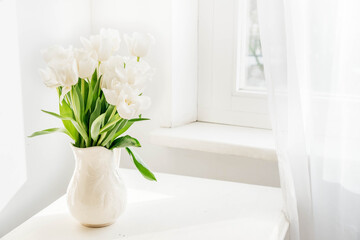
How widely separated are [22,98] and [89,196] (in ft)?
1.25

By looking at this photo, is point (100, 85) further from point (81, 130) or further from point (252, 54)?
point (252, 54)

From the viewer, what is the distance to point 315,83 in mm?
1111

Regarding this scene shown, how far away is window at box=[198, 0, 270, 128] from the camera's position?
1537 millimetres

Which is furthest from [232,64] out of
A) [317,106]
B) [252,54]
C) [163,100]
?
[317,106]

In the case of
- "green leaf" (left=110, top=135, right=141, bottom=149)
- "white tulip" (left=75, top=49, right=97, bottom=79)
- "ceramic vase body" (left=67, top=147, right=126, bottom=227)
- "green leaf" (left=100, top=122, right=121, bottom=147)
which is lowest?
"ceramic vase body" (left=67, top=147, right=126, bottom=227)

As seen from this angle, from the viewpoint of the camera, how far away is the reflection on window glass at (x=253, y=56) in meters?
1.54

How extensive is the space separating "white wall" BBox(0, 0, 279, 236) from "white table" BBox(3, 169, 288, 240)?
13 cm

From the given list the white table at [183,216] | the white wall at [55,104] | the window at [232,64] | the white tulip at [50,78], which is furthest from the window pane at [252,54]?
the white tulip at [50,78]

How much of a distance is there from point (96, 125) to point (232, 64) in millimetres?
664

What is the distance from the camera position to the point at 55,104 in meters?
1.43

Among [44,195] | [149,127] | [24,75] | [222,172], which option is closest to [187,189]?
[222,172]

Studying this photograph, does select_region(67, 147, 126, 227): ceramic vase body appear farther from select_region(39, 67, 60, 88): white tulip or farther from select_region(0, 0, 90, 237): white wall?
select_region(0, 0, 90, 237): white wall

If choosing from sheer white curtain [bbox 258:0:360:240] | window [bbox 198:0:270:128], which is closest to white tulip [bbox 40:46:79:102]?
sheer white curtain [bbox 258:0:360:240]

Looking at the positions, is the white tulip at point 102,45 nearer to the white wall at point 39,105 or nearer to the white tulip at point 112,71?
the white tulip at point 112,71
